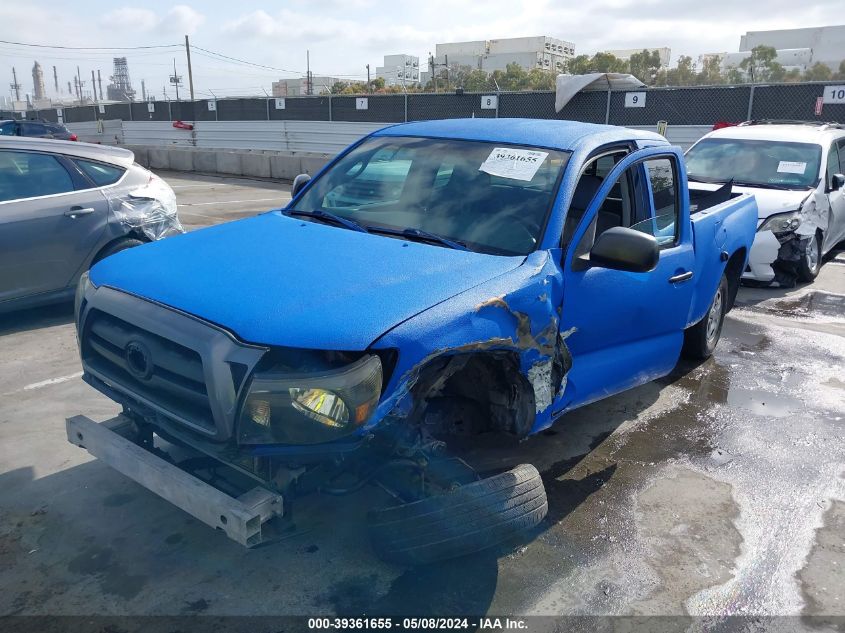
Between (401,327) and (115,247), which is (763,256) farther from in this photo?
(115,247)

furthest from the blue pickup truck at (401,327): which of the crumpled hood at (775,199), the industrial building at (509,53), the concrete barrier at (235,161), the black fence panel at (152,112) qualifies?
the industrial building at (509,53)

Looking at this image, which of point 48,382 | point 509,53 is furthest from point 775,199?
point 509,53

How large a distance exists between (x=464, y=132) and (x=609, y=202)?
0.94m

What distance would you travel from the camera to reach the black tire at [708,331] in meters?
5.47

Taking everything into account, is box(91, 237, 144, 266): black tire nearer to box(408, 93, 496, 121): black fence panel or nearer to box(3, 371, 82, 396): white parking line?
box(3, 371, 82, 396): white parking line

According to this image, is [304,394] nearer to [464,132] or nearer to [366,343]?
[366,343]

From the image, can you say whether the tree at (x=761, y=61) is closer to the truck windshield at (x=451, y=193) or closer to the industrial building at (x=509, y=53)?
the industrial building at (x=509, y=53)

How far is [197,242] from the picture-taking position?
3.49m

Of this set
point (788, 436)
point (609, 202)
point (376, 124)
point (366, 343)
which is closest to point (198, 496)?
point (366, 343)

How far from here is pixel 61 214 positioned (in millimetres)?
6062

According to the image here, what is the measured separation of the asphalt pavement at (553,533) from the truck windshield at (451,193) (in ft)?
4.40

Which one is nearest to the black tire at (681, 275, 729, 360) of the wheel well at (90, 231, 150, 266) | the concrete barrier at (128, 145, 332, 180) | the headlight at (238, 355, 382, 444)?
the headlight at (238, 355, 382, 444)

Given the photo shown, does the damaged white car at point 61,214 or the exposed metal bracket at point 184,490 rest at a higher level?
→ the damaged white car at point 61,214

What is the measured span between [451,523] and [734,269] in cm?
423
